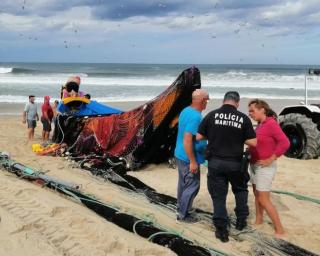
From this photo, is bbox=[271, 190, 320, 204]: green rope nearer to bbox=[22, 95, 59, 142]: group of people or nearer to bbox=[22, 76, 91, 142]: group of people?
bbox=[22, 76, 91, 142]: group of people

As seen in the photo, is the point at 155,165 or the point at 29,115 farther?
the point at 29,115

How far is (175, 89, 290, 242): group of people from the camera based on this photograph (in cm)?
470

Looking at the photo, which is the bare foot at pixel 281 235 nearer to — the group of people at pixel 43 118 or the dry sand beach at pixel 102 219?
the dry sand beach at pixel 102 219

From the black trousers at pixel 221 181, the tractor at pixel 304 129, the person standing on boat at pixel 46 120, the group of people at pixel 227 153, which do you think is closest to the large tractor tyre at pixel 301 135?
the tractor at pixel 304 129

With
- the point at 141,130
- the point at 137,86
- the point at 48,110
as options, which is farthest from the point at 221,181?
the point at 137,86

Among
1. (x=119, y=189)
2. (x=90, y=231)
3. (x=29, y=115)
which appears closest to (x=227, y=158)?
(x=90, y=231)

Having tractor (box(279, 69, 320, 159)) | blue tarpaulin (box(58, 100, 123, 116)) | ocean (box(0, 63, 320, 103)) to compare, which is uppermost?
blue tarpaulin (box(58, 100, 123, 116))

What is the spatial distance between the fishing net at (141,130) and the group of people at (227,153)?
2.52 m

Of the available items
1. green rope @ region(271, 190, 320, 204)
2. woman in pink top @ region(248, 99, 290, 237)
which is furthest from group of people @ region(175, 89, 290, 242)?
green rope @ region(271, 190, 320, 204)

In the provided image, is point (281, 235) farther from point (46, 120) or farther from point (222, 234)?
point (46, 120)

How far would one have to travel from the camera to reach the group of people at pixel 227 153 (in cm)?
470

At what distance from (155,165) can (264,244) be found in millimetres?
4032

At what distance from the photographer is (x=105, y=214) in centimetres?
555

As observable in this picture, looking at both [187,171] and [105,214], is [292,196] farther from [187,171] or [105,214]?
[105,214]
